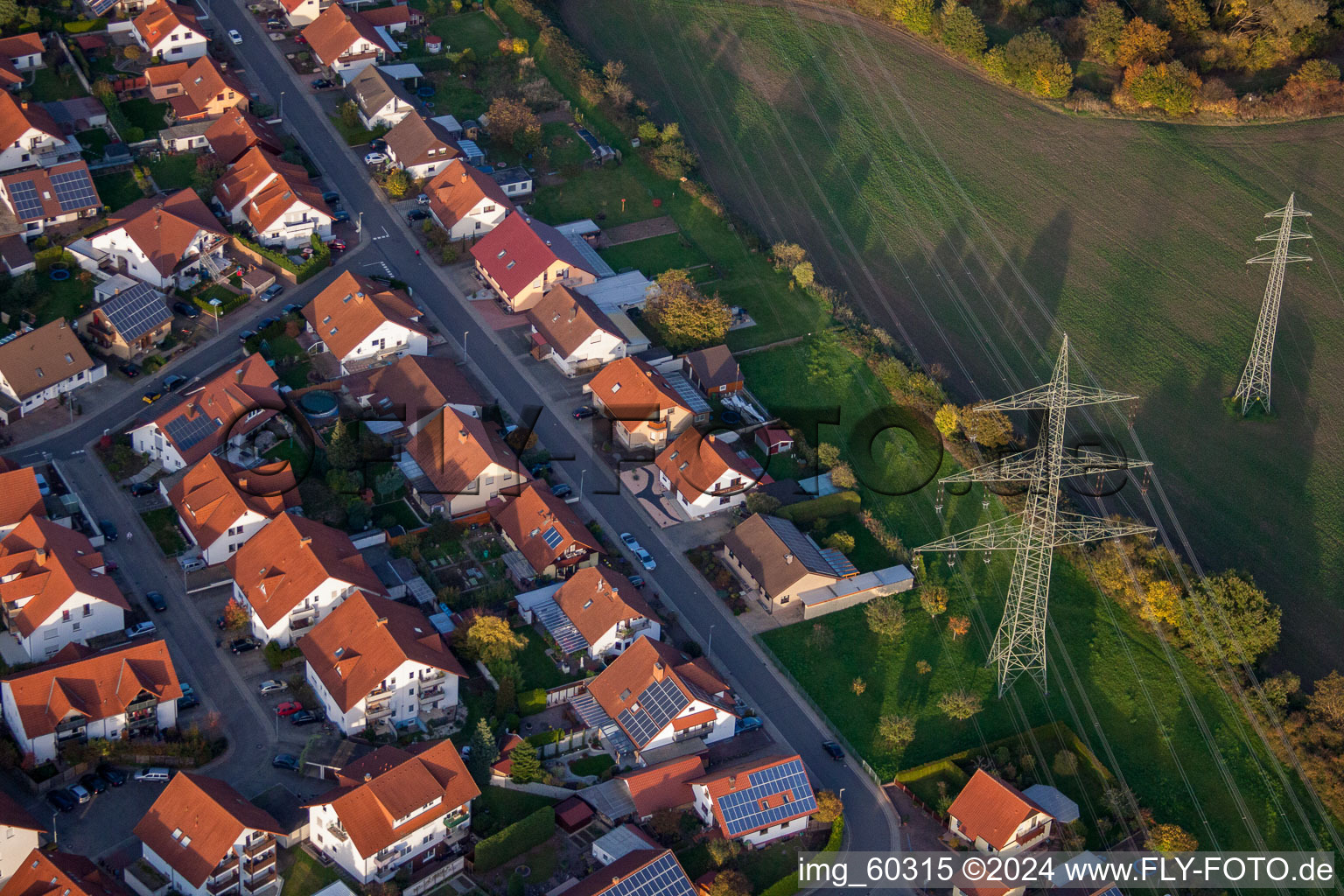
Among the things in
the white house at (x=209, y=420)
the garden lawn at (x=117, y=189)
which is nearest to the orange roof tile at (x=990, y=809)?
the white house at (x=209, y=420)

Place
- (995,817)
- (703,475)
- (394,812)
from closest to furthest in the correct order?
(394,812) < (995,817) < (703,475)

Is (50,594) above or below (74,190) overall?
below

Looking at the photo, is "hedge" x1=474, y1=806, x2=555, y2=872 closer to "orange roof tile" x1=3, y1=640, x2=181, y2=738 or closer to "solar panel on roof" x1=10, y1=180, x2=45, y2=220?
"orange roof tile" x1=3, y1=640, x2=181, y2=738

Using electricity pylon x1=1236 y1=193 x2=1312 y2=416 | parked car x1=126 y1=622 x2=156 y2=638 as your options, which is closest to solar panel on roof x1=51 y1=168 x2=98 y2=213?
parked car x1=126 y1=622 x2=156 y2=638

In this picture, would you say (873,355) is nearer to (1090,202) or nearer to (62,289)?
(1090,202)

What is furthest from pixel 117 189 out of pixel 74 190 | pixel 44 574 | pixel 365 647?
pixel 365 647

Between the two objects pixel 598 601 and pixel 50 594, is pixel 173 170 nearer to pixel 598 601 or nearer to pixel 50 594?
pixel 50 594

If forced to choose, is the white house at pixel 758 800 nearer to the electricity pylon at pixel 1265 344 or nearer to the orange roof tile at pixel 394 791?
the orange roof tile at pixel 394 791

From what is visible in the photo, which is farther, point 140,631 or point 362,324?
point 362,324
